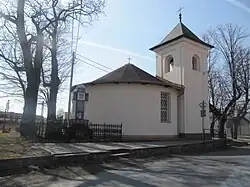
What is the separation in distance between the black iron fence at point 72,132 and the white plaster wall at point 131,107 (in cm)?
238

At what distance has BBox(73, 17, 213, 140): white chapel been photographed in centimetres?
2084

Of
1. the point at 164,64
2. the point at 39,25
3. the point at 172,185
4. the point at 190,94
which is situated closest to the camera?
the point at 172,185

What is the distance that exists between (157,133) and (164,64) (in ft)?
26.1

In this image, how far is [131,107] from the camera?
20766 mm

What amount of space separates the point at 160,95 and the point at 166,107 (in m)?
1.33

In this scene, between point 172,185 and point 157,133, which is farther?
point 157,133

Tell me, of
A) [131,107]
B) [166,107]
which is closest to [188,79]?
[166,107]

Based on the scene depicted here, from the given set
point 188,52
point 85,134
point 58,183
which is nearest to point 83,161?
point 58,183

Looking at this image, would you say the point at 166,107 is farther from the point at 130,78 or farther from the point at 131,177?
the point at 131,177

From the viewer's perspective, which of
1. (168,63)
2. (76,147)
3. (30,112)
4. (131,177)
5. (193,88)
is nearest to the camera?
(131,177)

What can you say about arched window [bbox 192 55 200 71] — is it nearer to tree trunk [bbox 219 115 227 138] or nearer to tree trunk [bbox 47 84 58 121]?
tree trunk [bbox 219 115 227 138]

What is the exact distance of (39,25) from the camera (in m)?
18.8

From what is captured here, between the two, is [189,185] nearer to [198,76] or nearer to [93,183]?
[93,183]

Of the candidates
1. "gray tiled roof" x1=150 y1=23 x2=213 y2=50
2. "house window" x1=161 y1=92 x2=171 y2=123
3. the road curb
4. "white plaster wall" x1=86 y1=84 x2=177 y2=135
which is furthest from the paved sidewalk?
"gray tiled roof" x1=150 y1=23 x2=213 y2=50
